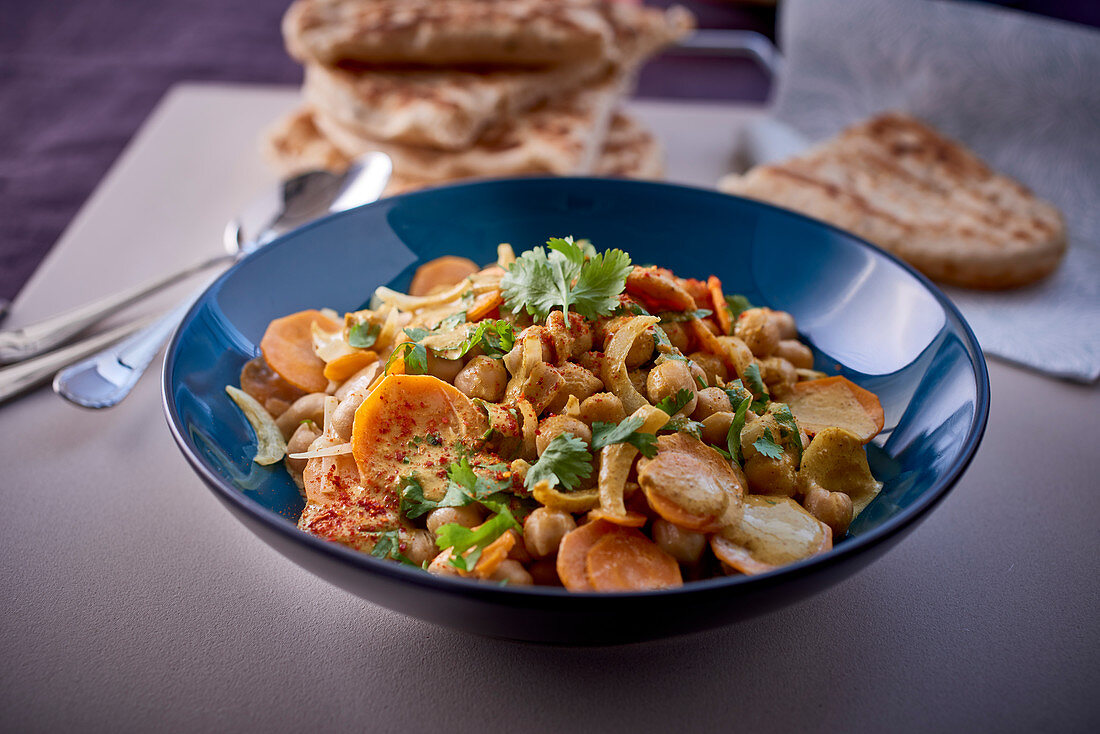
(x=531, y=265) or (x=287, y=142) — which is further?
(x=287, y=142)

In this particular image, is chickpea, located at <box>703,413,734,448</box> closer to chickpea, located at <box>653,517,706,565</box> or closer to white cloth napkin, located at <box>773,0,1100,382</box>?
chickpea, located at <box>653,517,706,565</box>

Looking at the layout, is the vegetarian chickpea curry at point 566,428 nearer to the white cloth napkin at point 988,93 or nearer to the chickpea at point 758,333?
the chickpea at point 758,333

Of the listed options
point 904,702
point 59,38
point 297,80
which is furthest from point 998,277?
point 59,38

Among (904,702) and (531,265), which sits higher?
(531,265)

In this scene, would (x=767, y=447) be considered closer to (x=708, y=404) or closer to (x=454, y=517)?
(x=708, y=404)

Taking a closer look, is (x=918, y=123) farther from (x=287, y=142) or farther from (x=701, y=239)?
(x=287, y=142)
